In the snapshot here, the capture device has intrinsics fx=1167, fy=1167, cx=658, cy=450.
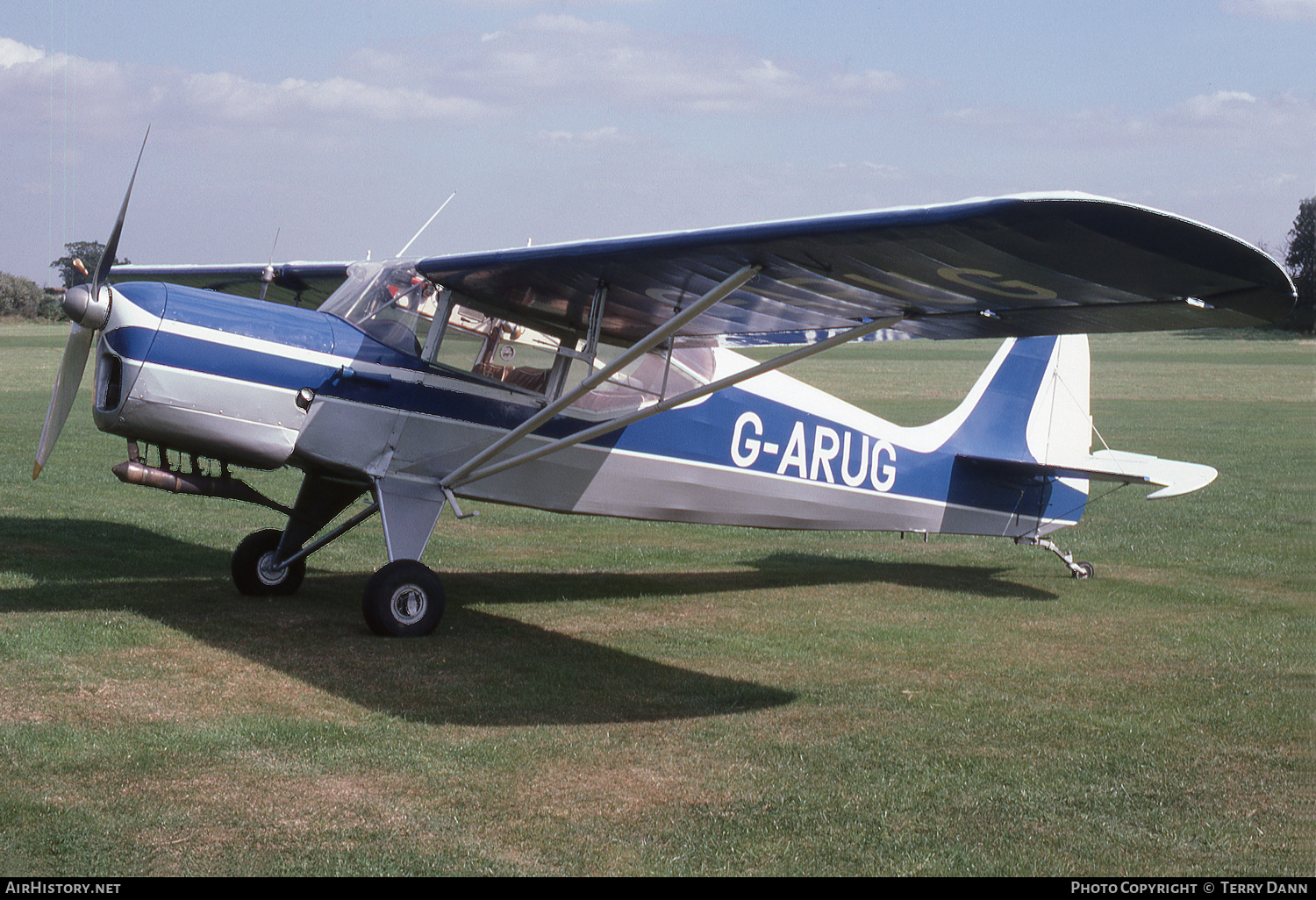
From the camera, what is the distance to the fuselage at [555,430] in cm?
690

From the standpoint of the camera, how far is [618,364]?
274 inches

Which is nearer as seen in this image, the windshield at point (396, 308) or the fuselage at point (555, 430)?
the fuselage at point (555, 430)

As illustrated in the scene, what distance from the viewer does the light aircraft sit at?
17.8ft

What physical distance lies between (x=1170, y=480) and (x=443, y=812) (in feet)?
23.5

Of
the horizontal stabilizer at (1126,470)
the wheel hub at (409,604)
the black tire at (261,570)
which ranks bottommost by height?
the black tire at (261,570)

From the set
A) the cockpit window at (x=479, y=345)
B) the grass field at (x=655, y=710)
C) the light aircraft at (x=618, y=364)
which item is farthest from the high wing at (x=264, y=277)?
the grass field at (x=655, y=710)

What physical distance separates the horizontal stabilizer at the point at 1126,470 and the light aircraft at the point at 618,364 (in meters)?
0.04

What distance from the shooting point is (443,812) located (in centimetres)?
451

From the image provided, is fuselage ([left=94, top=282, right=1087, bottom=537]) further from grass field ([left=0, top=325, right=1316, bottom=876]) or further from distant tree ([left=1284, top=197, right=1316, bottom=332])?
distant tree ([left=1284, top=197, right=1316, bottom=332])

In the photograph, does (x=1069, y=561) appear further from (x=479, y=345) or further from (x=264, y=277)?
(x=264, y=277)

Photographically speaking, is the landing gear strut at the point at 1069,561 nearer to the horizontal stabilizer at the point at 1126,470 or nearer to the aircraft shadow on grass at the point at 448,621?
the aircraft shadow on grass at the point at 448,621

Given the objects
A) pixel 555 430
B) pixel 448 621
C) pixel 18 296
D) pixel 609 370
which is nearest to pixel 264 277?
pixel 555 430

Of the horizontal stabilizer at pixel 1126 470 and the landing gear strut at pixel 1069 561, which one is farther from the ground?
the horizontal stabilizer at pixel 1126 470
